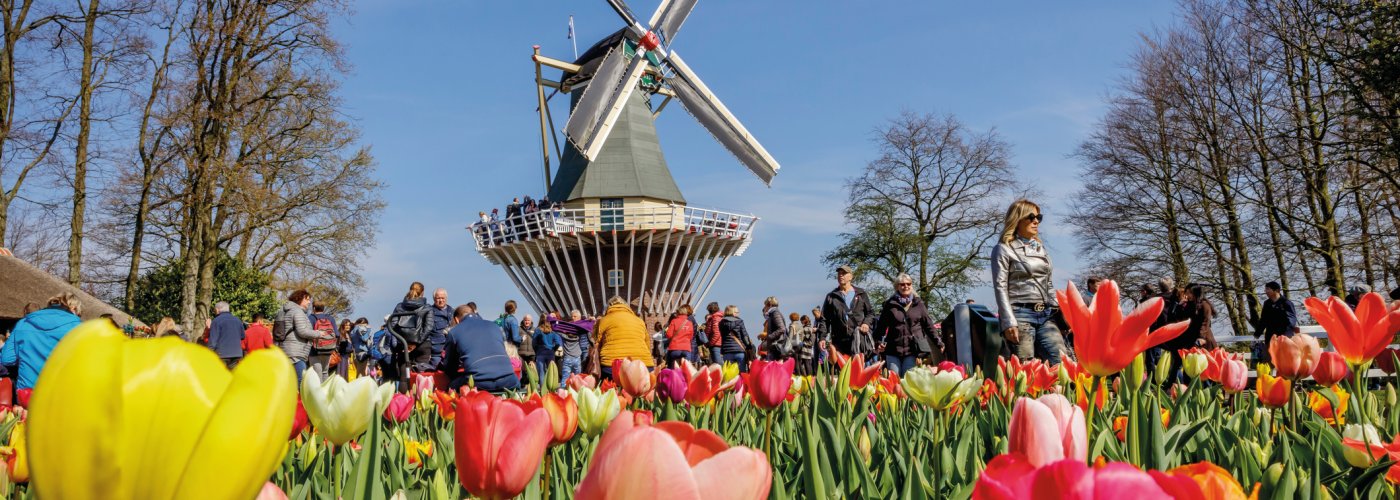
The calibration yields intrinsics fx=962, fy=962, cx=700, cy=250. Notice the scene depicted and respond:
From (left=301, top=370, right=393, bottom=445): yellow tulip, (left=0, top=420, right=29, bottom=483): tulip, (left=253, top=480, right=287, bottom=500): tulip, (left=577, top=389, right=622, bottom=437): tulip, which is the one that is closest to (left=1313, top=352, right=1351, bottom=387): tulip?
(left=577, top=389, right=622, bottom=437): tulip

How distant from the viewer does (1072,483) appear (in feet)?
1.67

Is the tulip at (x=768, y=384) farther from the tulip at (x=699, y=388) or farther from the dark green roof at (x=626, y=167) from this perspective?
the dark green roof at (x=626, y=167)

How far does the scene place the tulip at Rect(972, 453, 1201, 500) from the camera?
1.65 ft

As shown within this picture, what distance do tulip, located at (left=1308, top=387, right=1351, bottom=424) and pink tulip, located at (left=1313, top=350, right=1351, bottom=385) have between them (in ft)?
0.14

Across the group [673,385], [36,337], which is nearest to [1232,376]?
[673,385]

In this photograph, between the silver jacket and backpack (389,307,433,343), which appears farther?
backpack (389,307,433,343)

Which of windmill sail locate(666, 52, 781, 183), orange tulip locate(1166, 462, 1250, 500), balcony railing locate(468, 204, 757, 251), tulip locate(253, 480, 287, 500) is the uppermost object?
windmill sail locate(666, 52, 781, 183)

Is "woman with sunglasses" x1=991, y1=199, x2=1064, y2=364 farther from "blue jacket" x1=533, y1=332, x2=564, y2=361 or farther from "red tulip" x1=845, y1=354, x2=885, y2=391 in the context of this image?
"blue jacket" x1=533, y1=332, x2=564, y2=361

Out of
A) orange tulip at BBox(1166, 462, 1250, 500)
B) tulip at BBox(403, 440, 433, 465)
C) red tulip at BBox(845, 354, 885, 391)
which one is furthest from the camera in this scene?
red tulip at BBox(845, 354, 885, 391)

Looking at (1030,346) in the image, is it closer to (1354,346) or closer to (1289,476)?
(1354,346)

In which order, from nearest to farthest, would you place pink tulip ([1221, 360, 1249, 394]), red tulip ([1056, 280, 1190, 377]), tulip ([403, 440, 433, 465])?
1. red tulip ([1056, 280, 1190, 377])
2. tulip ([403, 440, 433, 465])
3. pink tulip ([1221, 360, 1249, 394])

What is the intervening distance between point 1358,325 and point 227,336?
10003 millimetres

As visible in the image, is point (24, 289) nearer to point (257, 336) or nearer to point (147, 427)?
point (257, 336)

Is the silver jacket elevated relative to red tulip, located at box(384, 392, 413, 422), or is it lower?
elevated
